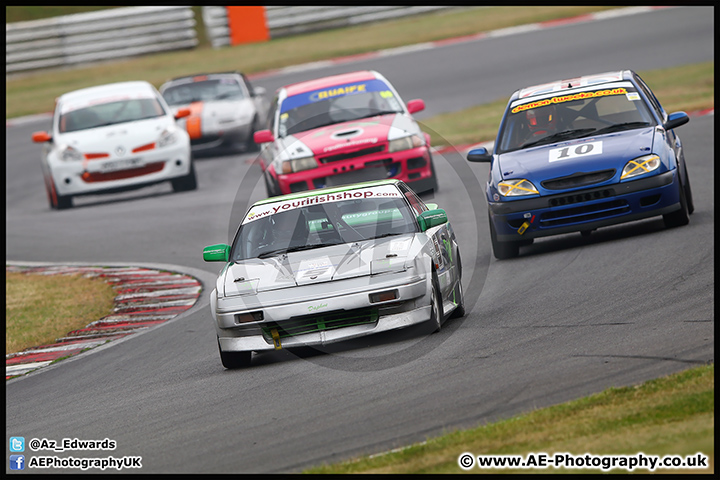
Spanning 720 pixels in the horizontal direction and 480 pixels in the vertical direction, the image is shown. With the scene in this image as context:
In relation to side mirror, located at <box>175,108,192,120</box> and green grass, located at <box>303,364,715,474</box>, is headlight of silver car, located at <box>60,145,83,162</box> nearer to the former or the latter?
side mirror, located at <box>175,108,192,120</box>

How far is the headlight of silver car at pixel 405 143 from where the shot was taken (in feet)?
48.5

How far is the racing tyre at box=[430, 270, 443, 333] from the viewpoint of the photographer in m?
8.23

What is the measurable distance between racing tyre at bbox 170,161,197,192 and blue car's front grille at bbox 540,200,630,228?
909cm

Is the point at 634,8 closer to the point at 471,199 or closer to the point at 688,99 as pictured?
the point at 688,99

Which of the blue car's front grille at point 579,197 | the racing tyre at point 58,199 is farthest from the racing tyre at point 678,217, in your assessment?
the racing tyre at point 58,199

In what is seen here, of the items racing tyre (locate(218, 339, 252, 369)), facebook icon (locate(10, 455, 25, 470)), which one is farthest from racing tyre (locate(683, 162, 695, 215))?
facebook icon (locate(10, 455, 25, 470))

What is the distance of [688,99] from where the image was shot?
2133 centimetres

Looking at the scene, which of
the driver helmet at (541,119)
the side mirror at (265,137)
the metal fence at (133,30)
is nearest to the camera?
the driver helmet at (541,119)

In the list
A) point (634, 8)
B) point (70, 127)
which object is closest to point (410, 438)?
point (70, 127)

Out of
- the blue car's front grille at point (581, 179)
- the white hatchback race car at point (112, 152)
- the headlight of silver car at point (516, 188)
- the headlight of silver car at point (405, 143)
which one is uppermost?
the blue car's front grille at point (581, 179)

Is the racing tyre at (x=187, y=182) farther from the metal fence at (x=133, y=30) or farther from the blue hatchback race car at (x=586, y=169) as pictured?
the metal fence at (x=133, y=30)

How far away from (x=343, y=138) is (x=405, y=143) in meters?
0.82

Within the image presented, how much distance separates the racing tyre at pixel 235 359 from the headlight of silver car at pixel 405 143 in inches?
266

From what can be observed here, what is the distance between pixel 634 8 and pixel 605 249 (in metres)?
23.8
